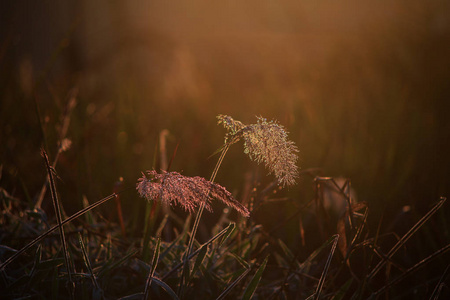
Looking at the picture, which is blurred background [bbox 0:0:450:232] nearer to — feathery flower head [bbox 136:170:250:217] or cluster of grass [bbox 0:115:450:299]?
cluster of grass [bbox 0:115:450:299]

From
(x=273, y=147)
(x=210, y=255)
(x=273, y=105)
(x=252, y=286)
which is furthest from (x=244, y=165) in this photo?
(x=273, y=147)

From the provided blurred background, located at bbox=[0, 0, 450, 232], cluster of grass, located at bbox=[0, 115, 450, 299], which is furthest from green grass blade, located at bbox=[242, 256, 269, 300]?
blurred background, located at bbox=[0, 0, 450, 232]

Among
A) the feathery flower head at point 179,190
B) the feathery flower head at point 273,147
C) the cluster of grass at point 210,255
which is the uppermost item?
the feathery flower head at point 273,147

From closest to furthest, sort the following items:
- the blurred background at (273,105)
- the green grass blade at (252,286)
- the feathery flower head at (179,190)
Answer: the feathery flower head at (179,190), the green grass blade at (252,286), the blurred background at (273,105)

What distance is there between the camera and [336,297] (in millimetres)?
664

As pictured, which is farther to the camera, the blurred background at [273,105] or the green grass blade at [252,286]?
the blurred background at [273,105]

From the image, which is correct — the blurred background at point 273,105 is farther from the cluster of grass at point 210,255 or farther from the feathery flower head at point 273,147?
the feathery flower head at point 273,147

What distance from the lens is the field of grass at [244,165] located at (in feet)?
2.24

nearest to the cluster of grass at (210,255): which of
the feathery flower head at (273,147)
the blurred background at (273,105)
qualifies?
the feathery flower head at (273,147)

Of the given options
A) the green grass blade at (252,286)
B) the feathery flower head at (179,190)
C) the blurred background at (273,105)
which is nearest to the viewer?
the feathery flower head at (179,190)

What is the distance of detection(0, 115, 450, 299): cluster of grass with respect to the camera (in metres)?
0.50

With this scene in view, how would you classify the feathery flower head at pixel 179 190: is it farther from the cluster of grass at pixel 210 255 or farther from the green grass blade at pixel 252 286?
the green grass blade at pixel 252 286

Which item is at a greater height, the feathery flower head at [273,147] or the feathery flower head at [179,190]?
the feathery flower head at [273,147]

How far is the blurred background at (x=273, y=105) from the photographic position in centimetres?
120
